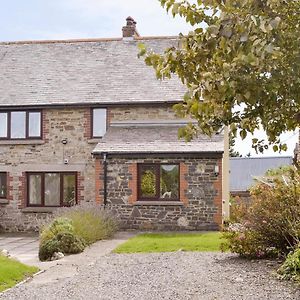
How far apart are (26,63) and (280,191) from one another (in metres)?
16.7

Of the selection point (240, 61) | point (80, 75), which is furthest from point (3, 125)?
point (240, 61)

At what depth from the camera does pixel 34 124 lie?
23.8m

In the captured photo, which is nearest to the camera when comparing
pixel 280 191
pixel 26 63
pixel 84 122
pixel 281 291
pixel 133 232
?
pixel 281 291

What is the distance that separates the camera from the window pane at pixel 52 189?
76.7 feet

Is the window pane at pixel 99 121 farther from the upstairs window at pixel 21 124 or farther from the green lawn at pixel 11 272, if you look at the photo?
the green lawn at pixel 11 272

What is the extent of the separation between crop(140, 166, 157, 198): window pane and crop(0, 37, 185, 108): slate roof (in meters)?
3.00

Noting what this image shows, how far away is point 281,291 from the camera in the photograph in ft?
30.4

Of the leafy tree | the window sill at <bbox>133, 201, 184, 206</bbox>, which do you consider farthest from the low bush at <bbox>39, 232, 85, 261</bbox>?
the leafy tree

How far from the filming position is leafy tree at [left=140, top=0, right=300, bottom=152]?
4.54m

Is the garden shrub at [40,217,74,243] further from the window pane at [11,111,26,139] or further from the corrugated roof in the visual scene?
the corrugated roof

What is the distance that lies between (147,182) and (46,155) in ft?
15.1

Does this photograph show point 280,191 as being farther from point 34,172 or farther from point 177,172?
point 34,172

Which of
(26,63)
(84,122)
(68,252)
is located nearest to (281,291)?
(68,252)

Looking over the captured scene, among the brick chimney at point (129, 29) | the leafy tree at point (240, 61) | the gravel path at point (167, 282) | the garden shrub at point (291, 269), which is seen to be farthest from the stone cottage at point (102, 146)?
the leafy tree at point (240, 61)
